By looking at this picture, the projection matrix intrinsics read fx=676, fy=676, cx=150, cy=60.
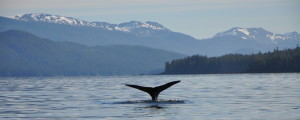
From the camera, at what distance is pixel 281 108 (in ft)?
122

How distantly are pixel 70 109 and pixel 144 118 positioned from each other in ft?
26.2

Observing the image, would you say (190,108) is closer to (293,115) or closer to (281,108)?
(281,108)

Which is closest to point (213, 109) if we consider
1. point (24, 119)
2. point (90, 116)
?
point (90, 116)

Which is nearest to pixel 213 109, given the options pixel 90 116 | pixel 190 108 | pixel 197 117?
pixel 190 108

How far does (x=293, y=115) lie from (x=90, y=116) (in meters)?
10.1

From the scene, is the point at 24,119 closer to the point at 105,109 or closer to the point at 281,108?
the point at 105,109

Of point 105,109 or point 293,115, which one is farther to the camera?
point 105,109

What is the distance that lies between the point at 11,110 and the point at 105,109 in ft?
17.9

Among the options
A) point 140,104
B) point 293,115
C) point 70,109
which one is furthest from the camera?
point 140,104

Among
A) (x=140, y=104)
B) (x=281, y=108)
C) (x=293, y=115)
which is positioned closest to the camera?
(x=293, y=115)

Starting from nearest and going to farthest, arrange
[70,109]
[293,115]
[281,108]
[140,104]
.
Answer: [293,115] → [281,108] → [70,109] → [140,104]

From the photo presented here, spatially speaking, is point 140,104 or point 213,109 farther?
point 140,104

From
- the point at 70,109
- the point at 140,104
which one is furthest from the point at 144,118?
the point at 140,104

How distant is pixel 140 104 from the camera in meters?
43.8
